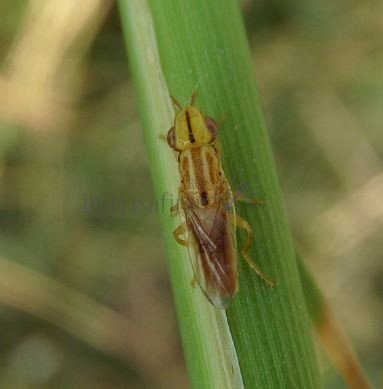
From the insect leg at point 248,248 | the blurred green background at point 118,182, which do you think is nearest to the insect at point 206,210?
the insect leg at point 248,248

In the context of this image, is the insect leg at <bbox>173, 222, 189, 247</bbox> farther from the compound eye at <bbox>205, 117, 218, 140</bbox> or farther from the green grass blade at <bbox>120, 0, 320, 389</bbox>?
the compound eye at <bbox>205, 117, 218, 140</bbox>

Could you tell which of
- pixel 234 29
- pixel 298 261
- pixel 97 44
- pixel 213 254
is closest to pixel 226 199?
pixel 213 254

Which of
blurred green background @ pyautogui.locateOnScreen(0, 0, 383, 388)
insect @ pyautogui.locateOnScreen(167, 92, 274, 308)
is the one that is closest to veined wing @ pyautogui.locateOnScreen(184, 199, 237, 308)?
insect @ pyautogui.locateOnScreen(167, 92, 274, 308)

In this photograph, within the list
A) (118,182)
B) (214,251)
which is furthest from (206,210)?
(118,182)

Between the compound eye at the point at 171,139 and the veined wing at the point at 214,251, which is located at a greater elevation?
the compound eye at the point at 171,139

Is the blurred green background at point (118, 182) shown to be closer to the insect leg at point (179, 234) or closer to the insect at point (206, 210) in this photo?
the insect at point (206, 210)

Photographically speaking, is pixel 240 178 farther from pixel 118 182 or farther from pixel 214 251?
pixel 118 182

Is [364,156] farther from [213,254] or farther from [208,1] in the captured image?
[208,1]
